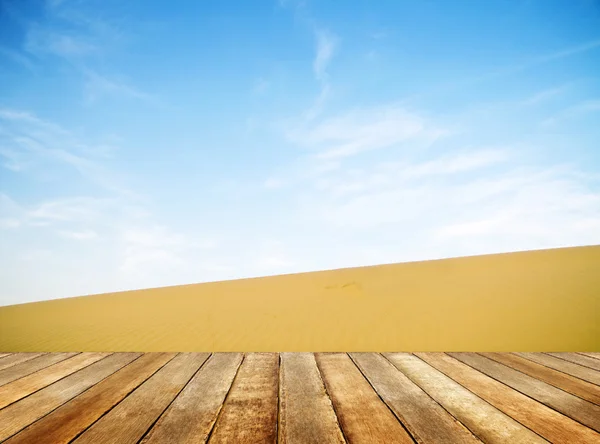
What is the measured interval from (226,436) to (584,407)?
1653 millimetres

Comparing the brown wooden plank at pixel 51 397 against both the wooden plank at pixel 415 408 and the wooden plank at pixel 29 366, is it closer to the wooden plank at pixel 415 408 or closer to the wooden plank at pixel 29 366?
the wooden plank at pixel 29 366

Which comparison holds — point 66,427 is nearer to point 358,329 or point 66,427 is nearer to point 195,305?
point 358,329

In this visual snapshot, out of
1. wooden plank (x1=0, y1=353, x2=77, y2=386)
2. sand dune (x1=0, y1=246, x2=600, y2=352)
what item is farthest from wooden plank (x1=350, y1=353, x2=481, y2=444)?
sand dune (x1=0, y1=246, x2=600, y2=352)

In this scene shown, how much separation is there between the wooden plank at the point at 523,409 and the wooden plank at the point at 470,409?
0.15 ft

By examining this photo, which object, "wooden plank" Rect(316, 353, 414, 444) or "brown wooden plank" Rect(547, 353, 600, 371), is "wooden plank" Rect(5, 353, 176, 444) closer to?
"wooden plank" Rect(316, 353, 414, 444)

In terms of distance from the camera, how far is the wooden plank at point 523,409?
1.20 metres

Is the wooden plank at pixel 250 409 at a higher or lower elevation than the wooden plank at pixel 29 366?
lower

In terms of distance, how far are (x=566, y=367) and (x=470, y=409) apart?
4.11 ft

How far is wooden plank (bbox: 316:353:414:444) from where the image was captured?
1.16m

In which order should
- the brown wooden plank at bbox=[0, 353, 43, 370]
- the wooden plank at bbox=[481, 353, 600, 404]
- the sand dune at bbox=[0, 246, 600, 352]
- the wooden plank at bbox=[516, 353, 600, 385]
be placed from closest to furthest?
the wooden plank at bbox=[481, 353, 600, 404] < the wooden plank at bbox=[516, 353, 600, 385] < the brown wooden plank at bbox=[0, 353, 43, 370] < the sand dune at bbox=[0, 246, 600, 352]

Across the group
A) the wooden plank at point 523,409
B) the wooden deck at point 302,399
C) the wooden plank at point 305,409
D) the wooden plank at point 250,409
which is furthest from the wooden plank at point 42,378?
the wooden plank at point 523,409

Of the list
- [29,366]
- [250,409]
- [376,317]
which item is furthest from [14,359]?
[376,317]

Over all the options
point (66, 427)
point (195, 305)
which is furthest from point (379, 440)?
point (195, 305)

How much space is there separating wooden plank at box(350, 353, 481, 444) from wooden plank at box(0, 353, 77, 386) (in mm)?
2241
